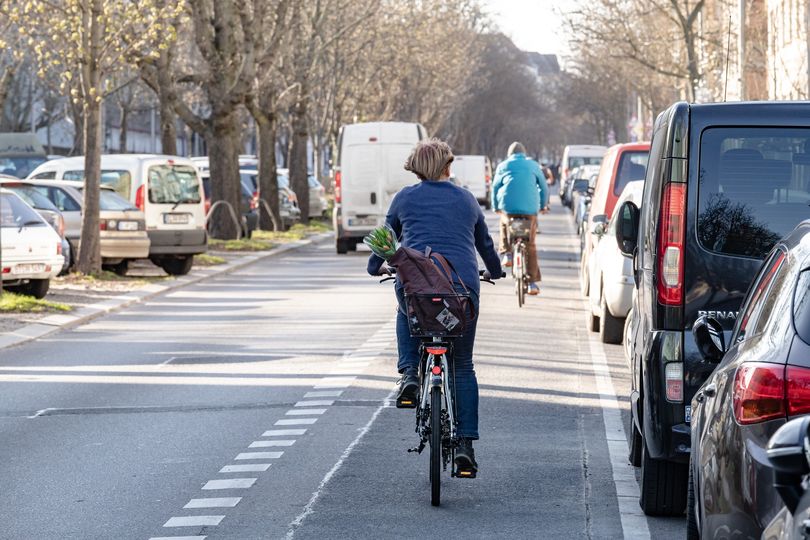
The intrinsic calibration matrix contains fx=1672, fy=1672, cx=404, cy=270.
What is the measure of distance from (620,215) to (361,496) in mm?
2213

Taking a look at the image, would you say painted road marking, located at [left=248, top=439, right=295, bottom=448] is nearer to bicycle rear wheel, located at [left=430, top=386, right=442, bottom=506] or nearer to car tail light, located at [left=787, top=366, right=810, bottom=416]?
bicycle rear wheel, located at [left=430, top=386, right=442, bottom=506]

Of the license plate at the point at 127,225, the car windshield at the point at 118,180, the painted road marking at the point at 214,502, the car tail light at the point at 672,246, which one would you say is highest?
the car tail light at the point at 672,246

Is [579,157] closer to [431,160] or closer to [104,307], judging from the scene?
[104,307]

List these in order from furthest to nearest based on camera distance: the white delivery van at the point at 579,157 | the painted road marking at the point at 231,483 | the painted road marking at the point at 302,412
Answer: the white delivery van at the point at 579,157
the painted road marking at the point at 302,412
the painted road marking at the point at 231,483

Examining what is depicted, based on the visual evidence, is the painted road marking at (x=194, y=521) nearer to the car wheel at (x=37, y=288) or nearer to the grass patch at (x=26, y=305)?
the grass patch at (x=26, y=305)

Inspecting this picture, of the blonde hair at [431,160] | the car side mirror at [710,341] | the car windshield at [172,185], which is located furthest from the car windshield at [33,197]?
the car side mirror at [710,341]

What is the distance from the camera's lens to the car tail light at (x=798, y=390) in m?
4.48

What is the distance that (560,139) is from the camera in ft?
534

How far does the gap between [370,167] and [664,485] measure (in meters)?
25.3

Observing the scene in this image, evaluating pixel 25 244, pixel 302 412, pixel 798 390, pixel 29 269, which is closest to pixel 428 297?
pixel 302 412

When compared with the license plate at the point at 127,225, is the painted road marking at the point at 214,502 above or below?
below

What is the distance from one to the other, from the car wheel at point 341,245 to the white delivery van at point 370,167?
97 cm

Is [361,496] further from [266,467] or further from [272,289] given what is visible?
[272,289]

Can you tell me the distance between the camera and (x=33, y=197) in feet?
76.7
